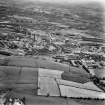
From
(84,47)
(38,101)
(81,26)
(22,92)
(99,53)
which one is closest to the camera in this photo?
(38,101)

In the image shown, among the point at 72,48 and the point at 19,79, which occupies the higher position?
the point at 19,79

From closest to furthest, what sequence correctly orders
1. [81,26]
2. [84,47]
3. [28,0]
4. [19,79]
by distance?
[19,79], [84,47], [81,26], [28,0]

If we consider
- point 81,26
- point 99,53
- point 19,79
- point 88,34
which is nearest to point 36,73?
point 19,79

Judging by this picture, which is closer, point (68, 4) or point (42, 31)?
point (42, 31)

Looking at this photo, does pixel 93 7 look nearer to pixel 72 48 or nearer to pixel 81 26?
pixel 81 26

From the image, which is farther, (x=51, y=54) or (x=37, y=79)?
(x=51, y=54)

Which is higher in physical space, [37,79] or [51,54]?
[37,79]

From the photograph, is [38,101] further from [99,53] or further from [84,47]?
[84,47]
